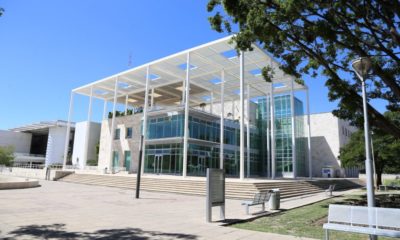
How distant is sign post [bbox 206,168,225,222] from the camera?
1030 centimetres

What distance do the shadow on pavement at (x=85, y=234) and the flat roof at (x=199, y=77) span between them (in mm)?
19810

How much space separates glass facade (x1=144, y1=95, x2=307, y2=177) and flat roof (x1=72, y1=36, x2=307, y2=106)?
492 centimetres

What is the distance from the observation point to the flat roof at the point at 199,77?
3066 cm

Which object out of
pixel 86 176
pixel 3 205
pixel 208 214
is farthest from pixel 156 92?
pixel 208 214

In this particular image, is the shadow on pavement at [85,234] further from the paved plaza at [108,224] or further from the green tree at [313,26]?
the green tree at [313,26]

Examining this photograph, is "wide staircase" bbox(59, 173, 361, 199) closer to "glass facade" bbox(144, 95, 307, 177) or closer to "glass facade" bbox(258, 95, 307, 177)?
"glass facade" bbox(144, 95, 307, 177)

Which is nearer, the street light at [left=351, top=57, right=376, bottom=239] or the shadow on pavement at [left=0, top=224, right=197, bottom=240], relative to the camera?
the street light at [left=351, top=57, right=376, bottom=239]

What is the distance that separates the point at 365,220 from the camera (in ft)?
23.0

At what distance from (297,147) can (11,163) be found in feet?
170

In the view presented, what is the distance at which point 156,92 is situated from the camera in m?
46.5

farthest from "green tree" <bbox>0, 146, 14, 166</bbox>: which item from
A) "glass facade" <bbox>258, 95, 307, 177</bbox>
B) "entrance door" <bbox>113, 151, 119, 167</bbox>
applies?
"glass facade" <bbox>258, 95, 307, 177</bbox>

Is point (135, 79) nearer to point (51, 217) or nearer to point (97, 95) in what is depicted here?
point (97, 95)

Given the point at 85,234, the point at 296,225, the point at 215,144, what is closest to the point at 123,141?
the point at 215,144

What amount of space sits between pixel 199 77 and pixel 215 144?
8.95 meters
